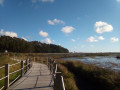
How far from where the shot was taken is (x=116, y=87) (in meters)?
11.1

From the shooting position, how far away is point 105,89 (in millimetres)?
12086

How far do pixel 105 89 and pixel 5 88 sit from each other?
8812 millimetres

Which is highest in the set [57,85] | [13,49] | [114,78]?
[13,49]

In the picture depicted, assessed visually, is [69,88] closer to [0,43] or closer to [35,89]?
[35,89]

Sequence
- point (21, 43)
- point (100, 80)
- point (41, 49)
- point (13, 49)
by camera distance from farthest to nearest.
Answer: point (41, 49) → point (21, 43) → point (13, 49) → point (100, 80)

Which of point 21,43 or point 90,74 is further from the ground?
point 21,43

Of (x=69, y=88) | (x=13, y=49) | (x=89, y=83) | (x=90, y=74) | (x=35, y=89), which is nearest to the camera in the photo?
(x=35, y=89)

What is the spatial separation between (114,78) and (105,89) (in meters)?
1.38

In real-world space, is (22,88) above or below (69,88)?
above

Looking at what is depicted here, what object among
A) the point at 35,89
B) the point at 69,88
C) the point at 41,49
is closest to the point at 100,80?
the point at 69,88

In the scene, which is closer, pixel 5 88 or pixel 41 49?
pixel 5 88

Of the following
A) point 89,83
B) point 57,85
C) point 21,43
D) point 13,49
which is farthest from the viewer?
point 21,43

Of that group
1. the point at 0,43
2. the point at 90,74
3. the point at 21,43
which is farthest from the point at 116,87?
the point at 21,43

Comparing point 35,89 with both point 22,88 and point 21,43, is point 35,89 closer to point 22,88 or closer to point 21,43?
point 22,88
